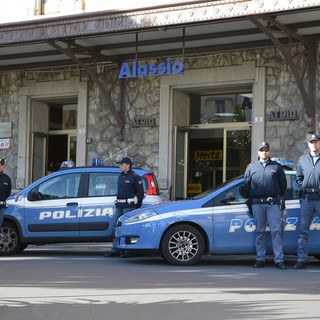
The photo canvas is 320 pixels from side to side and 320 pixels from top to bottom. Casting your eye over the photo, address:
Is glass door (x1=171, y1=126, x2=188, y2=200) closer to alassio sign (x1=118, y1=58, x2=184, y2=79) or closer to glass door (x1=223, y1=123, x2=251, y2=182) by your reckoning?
glass door (x1=223, y1=123, x2=251, y2=182)

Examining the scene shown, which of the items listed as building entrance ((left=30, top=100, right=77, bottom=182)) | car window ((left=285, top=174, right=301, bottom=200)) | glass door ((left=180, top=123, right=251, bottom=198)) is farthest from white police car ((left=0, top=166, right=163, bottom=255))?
building entrance ((left=30, top=100, right=77, bottom=182))

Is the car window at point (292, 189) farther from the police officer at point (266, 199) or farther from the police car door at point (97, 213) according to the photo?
the police car door at point (97, 213)

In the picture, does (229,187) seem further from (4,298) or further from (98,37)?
(98,37)

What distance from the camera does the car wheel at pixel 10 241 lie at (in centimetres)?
1171

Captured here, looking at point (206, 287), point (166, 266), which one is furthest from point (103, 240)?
point (206, 287)

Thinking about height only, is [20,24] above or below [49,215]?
above

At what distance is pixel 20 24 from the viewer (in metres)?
14.7

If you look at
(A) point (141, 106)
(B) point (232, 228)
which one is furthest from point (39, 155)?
(B) point (232, 228)

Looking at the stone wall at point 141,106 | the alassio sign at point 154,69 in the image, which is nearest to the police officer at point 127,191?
the alassio sign at point 154,69

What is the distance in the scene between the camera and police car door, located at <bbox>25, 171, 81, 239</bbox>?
11.5 meters

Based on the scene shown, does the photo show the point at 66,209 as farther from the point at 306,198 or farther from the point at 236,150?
the point at 236,150

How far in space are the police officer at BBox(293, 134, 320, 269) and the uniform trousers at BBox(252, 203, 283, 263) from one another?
11.9 inches

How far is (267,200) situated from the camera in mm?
→ 9742

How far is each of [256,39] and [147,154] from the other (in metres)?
4.03
